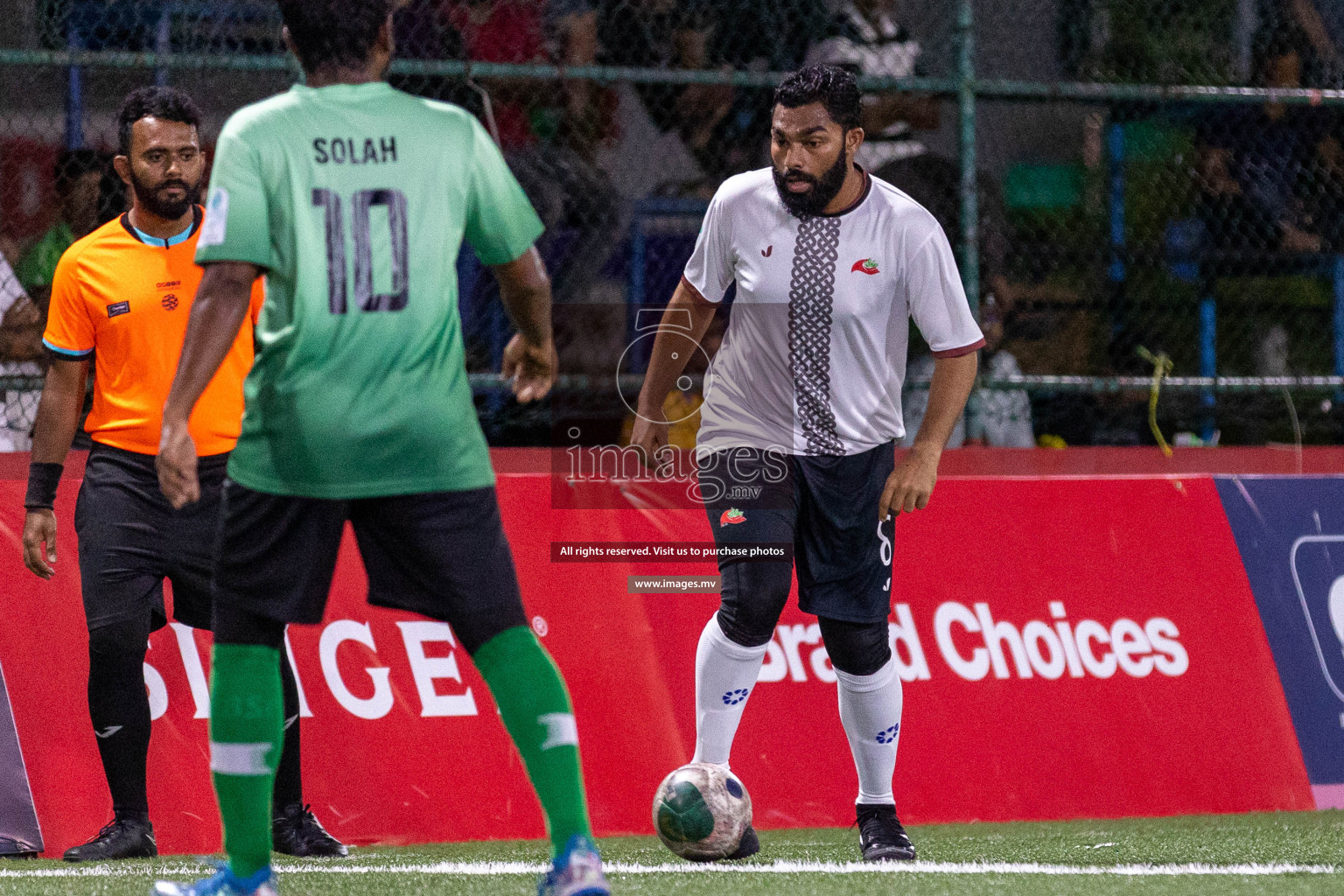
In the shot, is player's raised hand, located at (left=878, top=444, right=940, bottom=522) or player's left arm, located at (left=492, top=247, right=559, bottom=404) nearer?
player's left arm, located at (left=492, top=247, right=559, bottom=404)

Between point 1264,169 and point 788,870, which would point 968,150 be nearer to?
point 1264,169

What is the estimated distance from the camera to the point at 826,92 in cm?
471

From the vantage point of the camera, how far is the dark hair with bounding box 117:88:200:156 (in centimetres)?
504

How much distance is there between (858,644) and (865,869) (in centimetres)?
66

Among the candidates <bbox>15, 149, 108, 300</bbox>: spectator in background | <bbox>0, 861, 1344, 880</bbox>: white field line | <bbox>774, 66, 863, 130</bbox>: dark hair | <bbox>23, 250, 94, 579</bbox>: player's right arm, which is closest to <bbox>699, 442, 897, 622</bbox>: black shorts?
<bbox>0, 861, 1344, 880</bbox>: white field line

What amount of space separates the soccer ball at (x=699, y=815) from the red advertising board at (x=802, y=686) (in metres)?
1.03

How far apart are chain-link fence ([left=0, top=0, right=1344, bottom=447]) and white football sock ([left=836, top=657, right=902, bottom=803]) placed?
2550 mm

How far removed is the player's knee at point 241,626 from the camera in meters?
3.37

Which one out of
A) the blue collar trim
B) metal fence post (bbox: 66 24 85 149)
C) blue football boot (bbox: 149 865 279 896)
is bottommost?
blue football boot (bbox: 149 865 279 896)

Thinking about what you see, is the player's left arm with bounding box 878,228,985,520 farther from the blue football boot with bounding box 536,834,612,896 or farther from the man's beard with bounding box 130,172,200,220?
the man's beard with bounding box 130,172,200,220

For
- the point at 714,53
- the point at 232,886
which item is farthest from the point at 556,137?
the point at 232,886

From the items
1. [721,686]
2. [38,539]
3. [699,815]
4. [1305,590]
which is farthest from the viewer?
[1305,590]

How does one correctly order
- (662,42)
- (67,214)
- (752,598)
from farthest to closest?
1. (662,42)
2. (67,214)
3. (752,598)

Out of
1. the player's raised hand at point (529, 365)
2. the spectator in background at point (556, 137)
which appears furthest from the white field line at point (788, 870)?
the spectator in background at point (556, 137)
